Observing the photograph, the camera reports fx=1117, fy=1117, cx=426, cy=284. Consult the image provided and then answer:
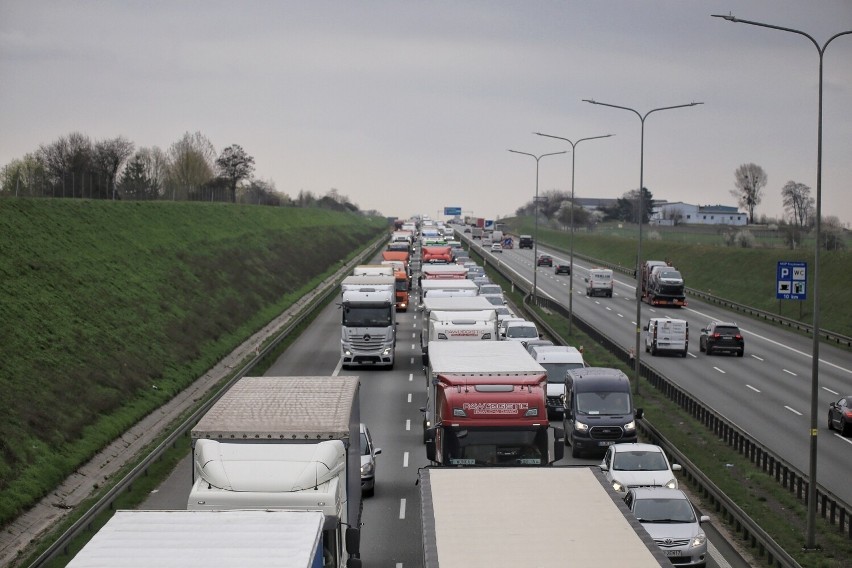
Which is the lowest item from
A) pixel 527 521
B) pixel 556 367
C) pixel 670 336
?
pixel 670 336

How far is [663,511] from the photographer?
72.8 feet

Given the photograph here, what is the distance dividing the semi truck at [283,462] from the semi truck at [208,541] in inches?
72.7

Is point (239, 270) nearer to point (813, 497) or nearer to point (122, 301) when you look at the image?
point (122, 301)

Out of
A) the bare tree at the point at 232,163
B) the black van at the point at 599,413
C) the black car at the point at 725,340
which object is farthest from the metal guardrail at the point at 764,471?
the bare tree at the point at 232,163

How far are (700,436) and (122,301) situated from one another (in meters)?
29.7

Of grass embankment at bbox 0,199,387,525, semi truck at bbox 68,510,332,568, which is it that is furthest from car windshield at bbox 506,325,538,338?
semi truck at bbox 68,510,332,568

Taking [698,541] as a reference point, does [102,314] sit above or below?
above

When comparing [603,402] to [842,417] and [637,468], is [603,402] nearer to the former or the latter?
[637,468]

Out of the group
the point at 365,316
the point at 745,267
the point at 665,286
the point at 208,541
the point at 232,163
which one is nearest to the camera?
the point at 208,541

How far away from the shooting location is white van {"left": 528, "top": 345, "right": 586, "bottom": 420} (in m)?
37.8

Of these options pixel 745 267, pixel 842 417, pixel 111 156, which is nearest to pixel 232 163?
pixel 111 156

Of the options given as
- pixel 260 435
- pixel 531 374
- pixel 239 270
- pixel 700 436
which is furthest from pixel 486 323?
pixel 239 270

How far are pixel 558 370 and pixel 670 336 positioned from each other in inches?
727

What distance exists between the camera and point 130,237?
68.6 m
